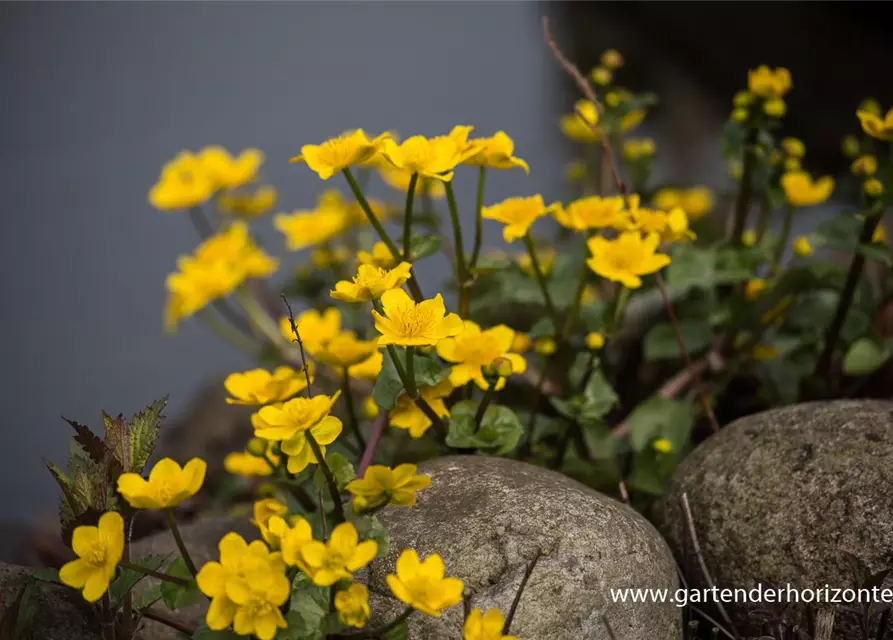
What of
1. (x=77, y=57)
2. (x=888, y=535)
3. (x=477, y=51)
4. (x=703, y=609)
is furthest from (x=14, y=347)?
(x=888, y=535)

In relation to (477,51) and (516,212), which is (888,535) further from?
(477,51)

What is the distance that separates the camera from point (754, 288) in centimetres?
160

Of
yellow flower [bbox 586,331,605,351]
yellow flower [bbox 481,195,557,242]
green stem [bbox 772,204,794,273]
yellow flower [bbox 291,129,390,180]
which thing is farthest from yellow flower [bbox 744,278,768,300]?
yellow flower [bbox 291,129,390,180]

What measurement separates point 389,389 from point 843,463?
0.55 meters

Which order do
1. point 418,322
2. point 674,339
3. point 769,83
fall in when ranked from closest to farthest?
point 418,322 < point 769,83 < point 674,339

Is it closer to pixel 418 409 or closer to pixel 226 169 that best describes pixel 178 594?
pixel 418 409

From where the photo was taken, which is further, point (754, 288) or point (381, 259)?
point (754, 288)

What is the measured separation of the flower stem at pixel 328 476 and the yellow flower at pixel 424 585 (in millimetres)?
152

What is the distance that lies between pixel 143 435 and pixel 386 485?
0.32 m

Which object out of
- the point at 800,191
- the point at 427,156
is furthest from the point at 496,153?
the point at 800,191

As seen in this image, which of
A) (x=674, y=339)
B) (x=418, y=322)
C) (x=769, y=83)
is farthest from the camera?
(x=674, y=339)

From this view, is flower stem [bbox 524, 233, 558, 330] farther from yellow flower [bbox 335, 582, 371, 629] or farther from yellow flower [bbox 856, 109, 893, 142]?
yellow flower [bbox 335, 582, 371, 629]

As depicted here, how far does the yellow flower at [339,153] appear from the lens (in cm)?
104

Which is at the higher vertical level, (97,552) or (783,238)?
(97,552)
